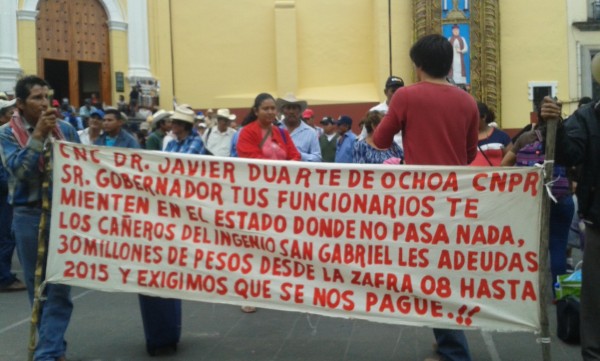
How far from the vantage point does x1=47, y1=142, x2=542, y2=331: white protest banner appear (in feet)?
14.7

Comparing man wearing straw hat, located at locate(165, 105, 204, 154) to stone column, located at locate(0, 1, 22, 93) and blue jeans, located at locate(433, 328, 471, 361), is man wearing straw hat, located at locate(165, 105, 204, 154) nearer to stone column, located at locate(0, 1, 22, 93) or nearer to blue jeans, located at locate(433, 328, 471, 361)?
blue jeans, located at locate(433, 328, 471, 361)

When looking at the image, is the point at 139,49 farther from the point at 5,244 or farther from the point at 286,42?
the point at 5,244

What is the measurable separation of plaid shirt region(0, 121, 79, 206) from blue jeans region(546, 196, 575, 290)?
4.34 m

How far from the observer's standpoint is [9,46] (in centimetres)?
2158

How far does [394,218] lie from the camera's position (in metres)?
4.61

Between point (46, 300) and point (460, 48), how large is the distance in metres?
21.0

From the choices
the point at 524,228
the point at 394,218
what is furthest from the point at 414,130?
the point at 524,228

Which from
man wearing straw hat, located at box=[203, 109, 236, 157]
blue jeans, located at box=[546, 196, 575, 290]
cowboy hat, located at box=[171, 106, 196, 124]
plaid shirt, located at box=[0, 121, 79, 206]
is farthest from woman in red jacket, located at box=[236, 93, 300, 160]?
man wearing straw hat, located at box=[203, 109, 236, 157]

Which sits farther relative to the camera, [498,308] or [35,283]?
[35,283]

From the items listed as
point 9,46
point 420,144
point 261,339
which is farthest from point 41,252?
point 9,46

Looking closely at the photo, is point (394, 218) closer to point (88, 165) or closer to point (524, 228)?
point (524, 228)

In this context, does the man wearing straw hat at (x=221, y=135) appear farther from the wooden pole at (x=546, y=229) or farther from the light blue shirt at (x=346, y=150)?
the wooden pole at (x=546, y=229)

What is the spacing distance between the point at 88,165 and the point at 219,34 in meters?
21.7

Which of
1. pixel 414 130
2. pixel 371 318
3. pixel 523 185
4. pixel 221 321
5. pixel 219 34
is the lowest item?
pixel 221 321
